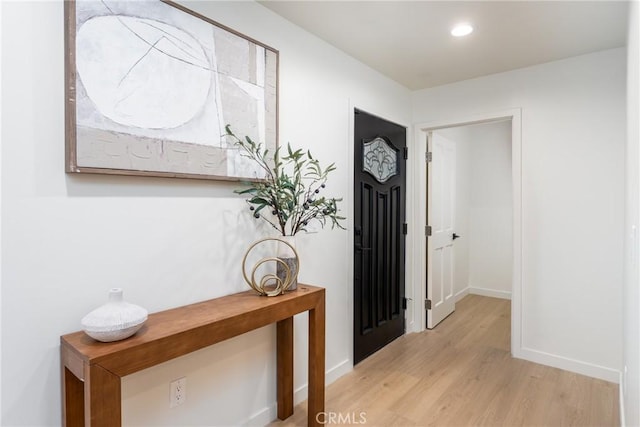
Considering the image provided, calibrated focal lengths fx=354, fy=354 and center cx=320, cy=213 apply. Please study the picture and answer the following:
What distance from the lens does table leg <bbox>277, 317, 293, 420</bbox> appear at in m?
2.11

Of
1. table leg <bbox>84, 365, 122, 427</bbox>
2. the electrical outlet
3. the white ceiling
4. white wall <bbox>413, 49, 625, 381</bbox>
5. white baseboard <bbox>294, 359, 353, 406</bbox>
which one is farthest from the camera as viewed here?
white wall <bbox>413, 49, 625, 381</bbox>

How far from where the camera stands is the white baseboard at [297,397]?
2.03 meters

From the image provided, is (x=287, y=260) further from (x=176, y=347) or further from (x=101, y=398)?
(x=101, y=398)

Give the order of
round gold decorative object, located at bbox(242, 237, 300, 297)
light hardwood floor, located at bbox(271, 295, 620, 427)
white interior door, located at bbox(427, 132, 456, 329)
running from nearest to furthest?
round gold decorative object, located at bbox(242, 237, 300, 297)
light hardwood floor, located at bbox(271, 295, 620, 427)
white interior door, located at bbox(427, 132, 456, 329)

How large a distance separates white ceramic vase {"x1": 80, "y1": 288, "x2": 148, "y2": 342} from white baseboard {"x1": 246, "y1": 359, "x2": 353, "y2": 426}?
1069mm

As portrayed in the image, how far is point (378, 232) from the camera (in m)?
3.08

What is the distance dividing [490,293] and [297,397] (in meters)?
3.64

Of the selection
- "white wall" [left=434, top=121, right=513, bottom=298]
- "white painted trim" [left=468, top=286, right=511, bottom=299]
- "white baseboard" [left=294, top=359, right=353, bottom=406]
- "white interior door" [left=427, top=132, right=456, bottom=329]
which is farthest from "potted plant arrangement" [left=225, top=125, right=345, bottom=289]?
"white painted trim" [left=468, top=286, right=511, bottom=299]

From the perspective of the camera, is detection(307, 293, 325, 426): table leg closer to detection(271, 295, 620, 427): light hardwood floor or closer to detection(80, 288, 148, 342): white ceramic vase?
detection(271, 295, 620, 427): light hardwood floor

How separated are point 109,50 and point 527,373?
336 centimetres

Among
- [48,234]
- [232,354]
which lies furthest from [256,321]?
[48,234]

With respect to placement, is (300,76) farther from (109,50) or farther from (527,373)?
(527,373)

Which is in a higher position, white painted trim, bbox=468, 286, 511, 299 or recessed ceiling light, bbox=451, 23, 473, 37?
recessed ceiling light, bbox=451, 23, 473, 37

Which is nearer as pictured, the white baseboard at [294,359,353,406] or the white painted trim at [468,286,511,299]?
the white baseboard at [294,359,353,406]
